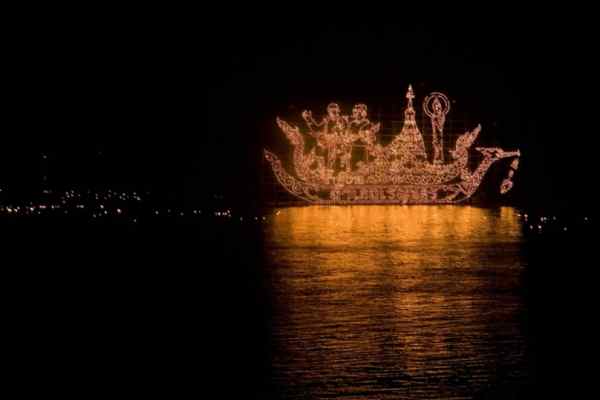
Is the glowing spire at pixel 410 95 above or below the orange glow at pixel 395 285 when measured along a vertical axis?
above

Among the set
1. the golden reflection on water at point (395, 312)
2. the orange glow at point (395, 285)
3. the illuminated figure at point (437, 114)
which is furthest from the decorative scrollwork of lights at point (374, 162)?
the golden reflection on water at point (395, 312)

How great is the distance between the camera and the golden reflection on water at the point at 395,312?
10.9ft

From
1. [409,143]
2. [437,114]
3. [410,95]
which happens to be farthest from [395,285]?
[437,114]

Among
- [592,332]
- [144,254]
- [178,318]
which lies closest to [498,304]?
[592,332]

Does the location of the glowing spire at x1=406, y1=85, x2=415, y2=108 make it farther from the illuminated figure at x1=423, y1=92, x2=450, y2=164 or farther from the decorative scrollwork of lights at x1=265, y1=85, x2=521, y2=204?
the illuminated figure at x1=423, y1=92, x2=450, y2=164

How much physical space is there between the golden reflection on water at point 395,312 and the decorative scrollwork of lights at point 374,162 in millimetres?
7081

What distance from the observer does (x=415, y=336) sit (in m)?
4.00

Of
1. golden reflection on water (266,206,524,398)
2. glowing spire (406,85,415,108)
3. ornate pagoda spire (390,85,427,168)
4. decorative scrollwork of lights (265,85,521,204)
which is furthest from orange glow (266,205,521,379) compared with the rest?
glowing spire (406,85,415,108)

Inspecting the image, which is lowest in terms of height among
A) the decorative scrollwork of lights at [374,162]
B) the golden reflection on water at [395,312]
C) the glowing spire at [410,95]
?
the golden reflection on water at [395,312]

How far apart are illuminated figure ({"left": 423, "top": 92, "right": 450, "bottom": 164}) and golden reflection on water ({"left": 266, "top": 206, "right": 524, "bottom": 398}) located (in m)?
7.84

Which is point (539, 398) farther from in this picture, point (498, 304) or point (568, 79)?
point (568, 79)

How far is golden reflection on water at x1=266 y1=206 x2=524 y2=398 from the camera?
3330mm

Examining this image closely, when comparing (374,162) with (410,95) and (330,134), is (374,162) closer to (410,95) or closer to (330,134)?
(330,134)

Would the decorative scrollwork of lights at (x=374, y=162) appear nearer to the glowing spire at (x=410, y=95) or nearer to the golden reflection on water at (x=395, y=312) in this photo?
the glowing spire at (x=410, y=95)
